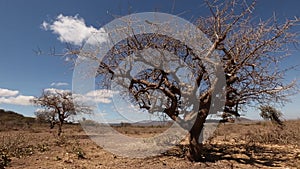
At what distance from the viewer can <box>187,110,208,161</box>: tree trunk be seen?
26.3 feet

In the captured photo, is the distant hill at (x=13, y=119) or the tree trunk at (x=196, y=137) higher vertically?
the distant hill at (x=13, y=119)

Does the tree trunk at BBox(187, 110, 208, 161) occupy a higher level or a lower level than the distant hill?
lower

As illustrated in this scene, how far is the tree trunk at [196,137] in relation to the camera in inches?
316

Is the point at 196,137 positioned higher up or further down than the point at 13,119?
further down

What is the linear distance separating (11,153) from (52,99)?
12.7m

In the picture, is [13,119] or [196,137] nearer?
[196,137]

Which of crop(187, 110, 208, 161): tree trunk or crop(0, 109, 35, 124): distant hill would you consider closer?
crop(187, 110, 208, 161): tree trunk

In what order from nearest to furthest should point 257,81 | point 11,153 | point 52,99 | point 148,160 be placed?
point 257,81 → point 148,160 → point 11,153 → point 52,99

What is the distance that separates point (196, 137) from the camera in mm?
8164

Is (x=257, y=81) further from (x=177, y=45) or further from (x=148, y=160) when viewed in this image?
(x=148, y=160)

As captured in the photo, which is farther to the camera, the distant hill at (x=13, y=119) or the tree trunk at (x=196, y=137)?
the distant hill at (x=13, y=119)

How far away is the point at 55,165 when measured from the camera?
8016 mm

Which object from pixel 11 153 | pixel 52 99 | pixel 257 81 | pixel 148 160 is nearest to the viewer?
pixel 257 81

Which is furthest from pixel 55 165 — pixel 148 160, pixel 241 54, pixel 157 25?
pixel 241 54
